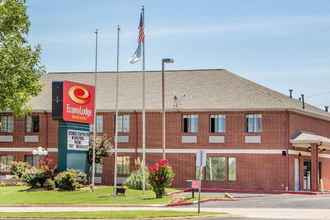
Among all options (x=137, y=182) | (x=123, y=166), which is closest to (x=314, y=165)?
(x=137, y=182)

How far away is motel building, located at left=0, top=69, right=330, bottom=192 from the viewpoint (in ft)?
204

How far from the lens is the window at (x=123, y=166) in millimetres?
66250

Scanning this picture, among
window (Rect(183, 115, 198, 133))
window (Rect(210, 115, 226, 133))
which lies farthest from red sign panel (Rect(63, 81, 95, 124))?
window (Rect(210, 115, 226, 133))

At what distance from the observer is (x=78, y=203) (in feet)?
157

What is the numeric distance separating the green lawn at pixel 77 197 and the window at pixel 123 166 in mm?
11282

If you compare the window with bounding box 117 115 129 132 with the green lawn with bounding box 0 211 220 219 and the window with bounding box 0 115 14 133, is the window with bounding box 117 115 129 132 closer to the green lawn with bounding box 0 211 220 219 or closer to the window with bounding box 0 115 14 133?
the window with bounding box 0 115 14 133

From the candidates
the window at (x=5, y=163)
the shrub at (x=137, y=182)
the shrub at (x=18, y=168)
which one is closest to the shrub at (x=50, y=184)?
the shrub at (x=137, y=182)

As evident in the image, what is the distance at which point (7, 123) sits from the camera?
69.9m

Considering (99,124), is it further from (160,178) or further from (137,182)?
(160,178)

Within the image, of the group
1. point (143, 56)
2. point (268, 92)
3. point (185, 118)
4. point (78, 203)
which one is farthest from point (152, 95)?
point (78, 203)

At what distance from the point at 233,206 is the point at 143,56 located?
11.9 meters

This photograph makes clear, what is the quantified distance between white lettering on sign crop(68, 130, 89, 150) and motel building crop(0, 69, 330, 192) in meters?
8.66

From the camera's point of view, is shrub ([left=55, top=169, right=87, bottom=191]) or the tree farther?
shrub ([left=55, top=169, right=87, bottom=191])

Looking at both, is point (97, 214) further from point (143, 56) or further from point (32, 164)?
point (32, 164)
